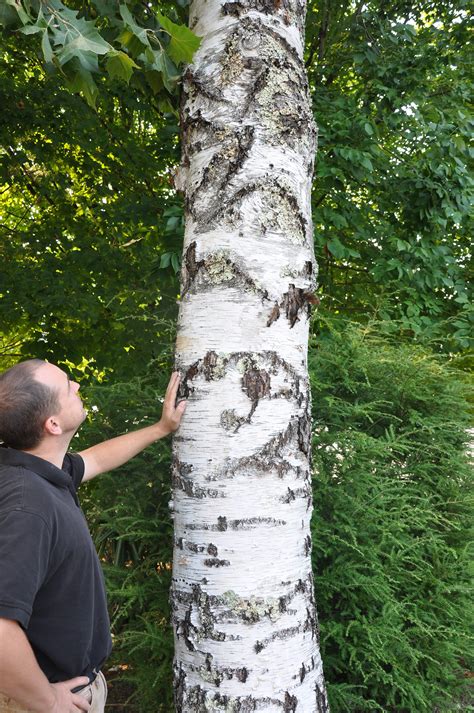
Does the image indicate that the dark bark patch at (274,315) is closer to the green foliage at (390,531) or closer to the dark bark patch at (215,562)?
the dark bark patch at (215,562)

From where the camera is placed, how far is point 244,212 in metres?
2.14

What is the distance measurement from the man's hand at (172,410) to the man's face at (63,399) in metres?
0.31

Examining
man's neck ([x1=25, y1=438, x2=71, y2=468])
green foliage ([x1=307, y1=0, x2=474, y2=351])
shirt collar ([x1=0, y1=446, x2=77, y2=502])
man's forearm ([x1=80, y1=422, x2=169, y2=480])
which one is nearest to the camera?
shirt collar ([x1=0, y1=446, x2=77, y2=502])

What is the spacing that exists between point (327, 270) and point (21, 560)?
5.07 m

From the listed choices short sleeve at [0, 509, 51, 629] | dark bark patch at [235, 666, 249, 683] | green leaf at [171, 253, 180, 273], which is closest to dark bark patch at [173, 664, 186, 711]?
dark bark patch at [235, 666, 249, 683]

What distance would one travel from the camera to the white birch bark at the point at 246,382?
1.98 m

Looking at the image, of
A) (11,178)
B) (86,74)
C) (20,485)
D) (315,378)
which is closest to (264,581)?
(20,485)

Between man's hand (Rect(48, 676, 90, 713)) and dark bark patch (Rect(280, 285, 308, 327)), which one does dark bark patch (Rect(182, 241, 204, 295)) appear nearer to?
dark bark patch (Rect(280, 285, 308, 327))

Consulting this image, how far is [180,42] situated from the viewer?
217 centimetres

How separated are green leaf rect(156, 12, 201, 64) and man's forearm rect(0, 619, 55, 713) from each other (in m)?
1.89

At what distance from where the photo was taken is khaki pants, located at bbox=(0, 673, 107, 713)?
183cm

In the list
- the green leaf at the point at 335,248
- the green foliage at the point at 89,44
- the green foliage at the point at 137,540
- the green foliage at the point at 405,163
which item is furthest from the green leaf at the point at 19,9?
the green leaf at the point at 335,248

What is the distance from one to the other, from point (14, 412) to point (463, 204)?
400 centimetres

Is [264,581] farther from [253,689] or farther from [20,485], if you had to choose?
[20,485]
